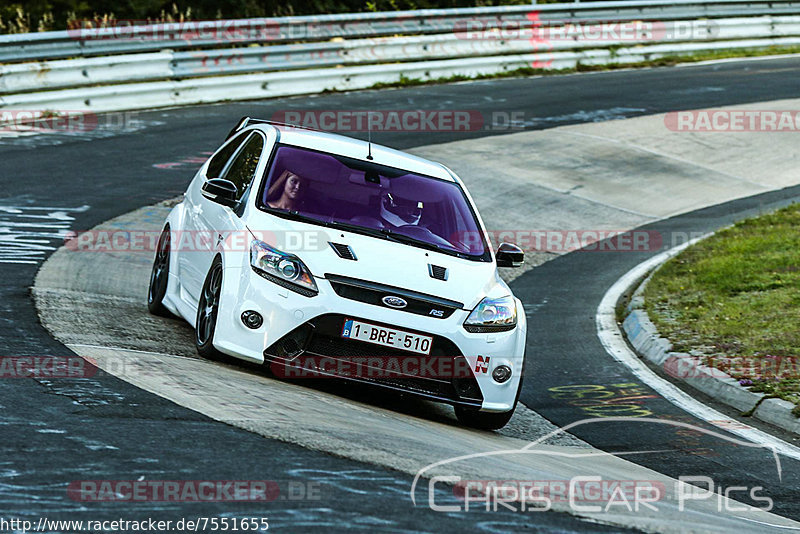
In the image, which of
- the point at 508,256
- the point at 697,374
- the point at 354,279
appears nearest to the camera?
the point at 354,279

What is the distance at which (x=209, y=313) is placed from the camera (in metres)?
7.29

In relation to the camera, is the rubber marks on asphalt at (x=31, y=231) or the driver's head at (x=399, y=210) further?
the rubber marks on asphalt at (x=31, y=231)

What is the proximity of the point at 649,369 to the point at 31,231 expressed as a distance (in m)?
6.13

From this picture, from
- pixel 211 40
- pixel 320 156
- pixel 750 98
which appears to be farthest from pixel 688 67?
pixel 320 156

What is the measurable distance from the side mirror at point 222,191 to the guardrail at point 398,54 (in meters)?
10.9

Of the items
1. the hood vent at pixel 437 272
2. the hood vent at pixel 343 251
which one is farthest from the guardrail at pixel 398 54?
the hood vent at pixel 437 272

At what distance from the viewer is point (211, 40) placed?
824 inches

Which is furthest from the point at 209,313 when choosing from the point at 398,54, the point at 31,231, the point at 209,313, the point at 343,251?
the point at 398,54

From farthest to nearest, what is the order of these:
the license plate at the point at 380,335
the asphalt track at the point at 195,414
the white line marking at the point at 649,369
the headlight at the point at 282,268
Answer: the white line marking at the point at 649,369
the headlight at the point at 282,268
the license plate at the point at 380,335
the asphalt track at the point at 195,414

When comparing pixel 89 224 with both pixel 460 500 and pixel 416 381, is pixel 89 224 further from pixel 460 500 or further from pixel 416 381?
pixel 460 500

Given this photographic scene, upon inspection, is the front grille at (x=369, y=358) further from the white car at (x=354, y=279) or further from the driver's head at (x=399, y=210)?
the driver's head at (x=399, y=210)

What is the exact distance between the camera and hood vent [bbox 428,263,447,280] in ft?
23.1

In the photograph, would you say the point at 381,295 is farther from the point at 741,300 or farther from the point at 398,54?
the point at 398,54

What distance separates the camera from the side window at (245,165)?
8.03m
